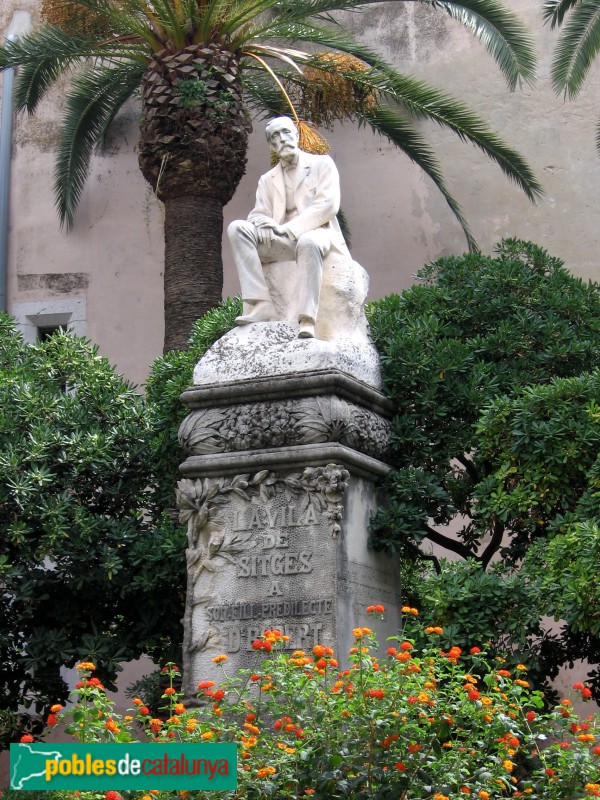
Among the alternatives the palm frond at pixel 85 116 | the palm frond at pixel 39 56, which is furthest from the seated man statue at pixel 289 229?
the palm frond at pixel 85 116

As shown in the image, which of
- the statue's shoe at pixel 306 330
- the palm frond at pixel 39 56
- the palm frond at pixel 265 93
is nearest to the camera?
the statue's shoe at pixel 306 330

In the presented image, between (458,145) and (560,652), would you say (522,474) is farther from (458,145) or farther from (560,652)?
(458,145)

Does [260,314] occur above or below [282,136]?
below

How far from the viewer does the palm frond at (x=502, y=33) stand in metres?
14.4

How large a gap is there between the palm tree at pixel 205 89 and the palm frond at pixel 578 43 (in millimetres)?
359

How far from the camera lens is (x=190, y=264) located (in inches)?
536

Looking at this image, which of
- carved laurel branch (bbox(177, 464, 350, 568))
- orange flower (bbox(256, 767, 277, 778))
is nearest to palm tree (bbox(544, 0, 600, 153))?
carved laurel branch (bbox(177, 464, 350, 568))

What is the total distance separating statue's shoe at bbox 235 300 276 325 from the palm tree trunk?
398 centimetres

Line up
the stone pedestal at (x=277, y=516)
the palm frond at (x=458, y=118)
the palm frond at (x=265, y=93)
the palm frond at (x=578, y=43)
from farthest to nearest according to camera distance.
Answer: the palm frond at (x=265, y=93) → the palm frond at (x=458, y=118) → the palm frond at (x=578, y=43) → the stone pedestal at (x=277, y=516)

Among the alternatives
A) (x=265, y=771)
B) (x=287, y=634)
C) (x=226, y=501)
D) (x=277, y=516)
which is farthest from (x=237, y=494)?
(x=265, y=771)

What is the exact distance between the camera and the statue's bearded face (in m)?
9.59

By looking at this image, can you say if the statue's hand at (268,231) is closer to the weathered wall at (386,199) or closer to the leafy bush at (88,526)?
the leafy bush at (88,526)

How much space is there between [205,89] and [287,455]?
5482 millimetres

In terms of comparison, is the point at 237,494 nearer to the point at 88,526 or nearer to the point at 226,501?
the point at 226,501
